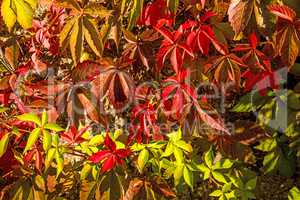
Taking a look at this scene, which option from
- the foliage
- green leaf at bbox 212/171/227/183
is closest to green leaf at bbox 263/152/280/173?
the foliage

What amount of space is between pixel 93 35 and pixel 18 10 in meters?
0.29

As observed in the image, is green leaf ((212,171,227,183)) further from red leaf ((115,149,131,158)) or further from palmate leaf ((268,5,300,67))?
palmate leaf ((268,5,300,67))

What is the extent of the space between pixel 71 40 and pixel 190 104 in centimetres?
50

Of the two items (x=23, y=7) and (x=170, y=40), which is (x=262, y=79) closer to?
(x=170, y=40)

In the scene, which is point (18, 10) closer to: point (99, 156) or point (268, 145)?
point (99, 156)

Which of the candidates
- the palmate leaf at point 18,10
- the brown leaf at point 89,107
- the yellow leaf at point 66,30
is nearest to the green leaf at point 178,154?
the brown leaf at point 89,107

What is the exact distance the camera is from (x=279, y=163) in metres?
1.95

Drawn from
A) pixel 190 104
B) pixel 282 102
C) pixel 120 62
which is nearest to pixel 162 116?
pixel 190 104

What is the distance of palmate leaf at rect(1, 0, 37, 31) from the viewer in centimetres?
151

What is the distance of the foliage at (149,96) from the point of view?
1.53 meters

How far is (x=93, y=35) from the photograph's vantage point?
58.5 inches

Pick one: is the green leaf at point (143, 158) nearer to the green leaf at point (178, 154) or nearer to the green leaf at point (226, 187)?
the green leaf at point (178, 154)

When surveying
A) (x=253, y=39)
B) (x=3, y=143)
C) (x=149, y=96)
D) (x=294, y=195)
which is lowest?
(x=294, y=195)

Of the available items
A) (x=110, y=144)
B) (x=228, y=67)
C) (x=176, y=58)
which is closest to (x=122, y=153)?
(x=110, y=144)
